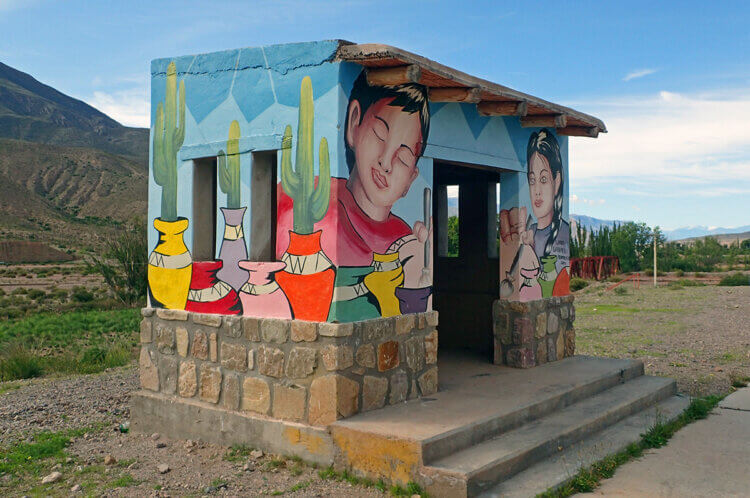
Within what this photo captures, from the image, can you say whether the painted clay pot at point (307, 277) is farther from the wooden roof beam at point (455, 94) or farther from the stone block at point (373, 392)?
the wooden roof beam at point (455, 94)

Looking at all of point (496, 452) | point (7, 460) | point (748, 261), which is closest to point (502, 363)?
point (496, 452)

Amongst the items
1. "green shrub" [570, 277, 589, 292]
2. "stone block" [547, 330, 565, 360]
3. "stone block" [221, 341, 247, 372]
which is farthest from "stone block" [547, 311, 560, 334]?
"green shrub" [570, 277, 589, 292]

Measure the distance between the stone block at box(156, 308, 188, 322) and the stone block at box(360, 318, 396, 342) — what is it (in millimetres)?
2070

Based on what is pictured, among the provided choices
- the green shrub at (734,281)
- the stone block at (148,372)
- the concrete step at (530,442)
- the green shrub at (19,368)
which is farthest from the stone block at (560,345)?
the green shrub at (734,281)

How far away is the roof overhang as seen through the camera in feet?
18.6

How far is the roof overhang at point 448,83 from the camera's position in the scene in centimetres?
566

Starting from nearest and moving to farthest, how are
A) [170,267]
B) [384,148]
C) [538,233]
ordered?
[384,148]
[170,267]
[538,233]

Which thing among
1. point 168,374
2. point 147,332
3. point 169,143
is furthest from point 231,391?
point 169,143

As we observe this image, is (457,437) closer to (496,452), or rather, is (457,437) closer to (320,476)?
(496,452)

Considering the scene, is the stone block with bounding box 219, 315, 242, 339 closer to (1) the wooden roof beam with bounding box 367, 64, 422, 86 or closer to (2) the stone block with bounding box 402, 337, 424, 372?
(2) the stone block with bounding box 402, 337, 424, 372

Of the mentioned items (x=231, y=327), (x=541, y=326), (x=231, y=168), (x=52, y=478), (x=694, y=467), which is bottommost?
(x=52, y=478)

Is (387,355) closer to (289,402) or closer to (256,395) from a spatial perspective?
(289,402)

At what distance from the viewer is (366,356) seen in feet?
19.4

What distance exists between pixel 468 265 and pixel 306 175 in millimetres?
4182
